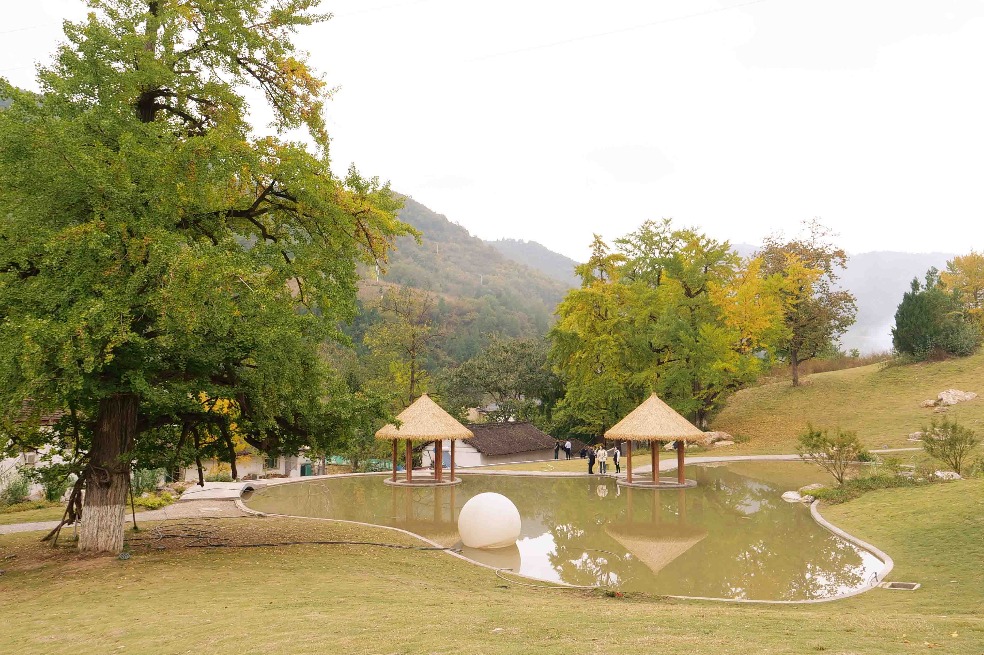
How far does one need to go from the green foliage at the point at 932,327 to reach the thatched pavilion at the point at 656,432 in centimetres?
2778

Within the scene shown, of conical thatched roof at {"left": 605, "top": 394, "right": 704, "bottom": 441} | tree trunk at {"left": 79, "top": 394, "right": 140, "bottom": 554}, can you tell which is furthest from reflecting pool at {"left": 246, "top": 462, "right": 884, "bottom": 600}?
tree trunk at {"left": 79, "top": 394, "right": 140, "bottom": 554}

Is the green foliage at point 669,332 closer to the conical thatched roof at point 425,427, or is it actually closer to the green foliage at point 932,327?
the green foliage at point 932,327

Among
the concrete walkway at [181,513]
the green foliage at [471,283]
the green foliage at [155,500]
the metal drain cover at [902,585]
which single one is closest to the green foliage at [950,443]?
the metal drain cover at [902,585]

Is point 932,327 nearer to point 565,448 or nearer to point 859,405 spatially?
point 859,405

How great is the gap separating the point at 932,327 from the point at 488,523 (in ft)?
134

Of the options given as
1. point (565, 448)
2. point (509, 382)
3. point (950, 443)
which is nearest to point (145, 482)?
point (565, 448)

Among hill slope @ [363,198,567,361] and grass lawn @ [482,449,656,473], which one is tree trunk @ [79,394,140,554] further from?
hill slope @ [363,198,567,361]

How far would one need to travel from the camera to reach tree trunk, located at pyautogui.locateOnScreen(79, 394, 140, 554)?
12156 mm

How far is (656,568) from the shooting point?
12922 millimetres

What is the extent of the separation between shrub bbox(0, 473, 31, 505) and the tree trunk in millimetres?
10236

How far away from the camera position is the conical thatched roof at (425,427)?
2502cm

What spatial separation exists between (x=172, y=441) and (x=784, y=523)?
49.3 ft

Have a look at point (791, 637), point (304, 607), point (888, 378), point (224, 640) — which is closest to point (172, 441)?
point (304, 607)

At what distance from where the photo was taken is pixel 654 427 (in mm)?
24406
